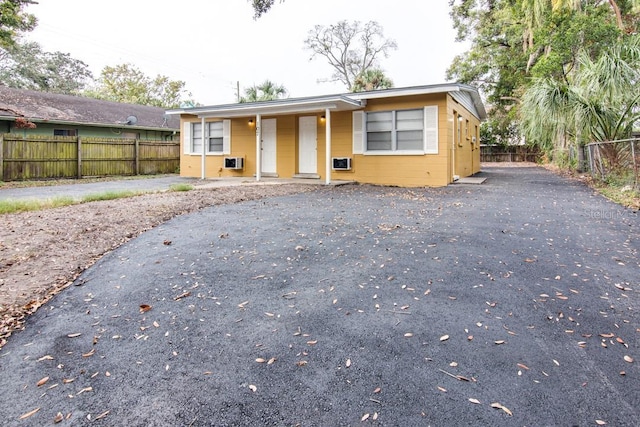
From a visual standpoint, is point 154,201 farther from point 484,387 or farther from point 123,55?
point 123,55

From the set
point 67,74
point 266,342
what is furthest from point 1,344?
point 67,74

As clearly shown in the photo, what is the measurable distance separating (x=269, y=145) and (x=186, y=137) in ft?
11.8

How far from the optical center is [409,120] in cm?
1080

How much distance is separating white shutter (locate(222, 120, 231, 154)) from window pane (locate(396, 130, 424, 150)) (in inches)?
241

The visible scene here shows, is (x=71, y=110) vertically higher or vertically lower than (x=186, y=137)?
higher

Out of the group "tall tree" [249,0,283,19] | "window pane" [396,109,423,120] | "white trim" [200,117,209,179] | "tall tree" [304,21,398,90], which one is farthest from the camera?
"tall tree" [304,21,398,90]

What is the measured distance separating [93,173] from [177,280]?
13114 mm

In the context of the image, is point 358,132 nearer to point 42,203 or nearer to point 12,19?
point 42,203

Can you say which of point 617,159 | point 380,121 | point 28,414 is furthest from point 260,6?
point 617,159

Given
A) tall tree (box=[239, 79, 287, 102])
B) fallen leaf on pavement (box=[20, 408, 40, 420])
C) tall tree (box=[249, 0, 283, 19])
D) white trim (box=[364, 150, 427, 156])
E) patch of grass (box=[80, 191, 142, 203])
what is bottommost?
fallen leaf on pavement (box=[20, 408, 40, 420])

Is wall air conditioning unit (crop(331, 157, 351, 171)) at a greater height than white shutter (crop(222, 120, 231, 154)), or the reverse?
white shutter (crop(222, 120, 231, 154))

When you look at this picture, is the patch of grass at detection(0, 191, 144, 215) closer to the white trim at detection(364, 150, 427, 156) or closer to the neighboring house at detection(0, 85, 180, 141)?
the white trim at detection(364, 150, 427, 156)

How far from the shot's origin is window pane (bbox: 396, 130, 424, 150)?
35.2 feet

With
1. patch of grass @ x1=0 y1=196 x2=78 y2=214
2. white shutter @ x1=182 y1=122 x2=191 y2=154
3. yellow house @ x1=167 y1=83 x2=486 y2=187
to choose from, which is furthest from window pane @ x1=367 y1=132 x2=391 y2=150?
patch of grass @ x1=0 y1=196 x2=78 y2=214
